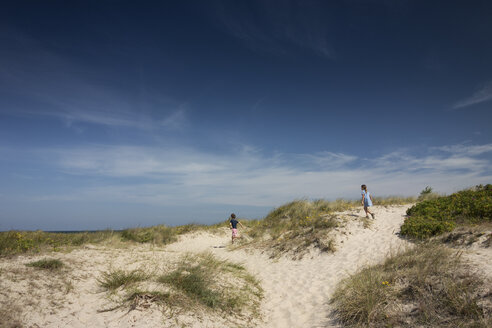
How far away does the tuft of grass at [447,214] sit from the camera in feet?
37.1

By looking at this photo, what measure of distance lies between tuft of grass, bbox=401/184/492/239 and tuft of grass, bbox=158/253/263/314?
7983 millimetres

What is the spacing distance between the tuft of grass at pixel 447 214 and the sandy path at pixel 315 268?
82 cm

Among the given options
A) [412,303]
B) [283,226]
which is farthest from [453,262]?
[283,226]

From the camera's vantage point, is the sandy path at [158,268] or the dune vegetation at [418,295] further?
the sandy path at [158,268]

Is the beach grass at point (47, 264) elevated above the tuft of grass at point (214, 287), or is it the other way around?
the beach grass at point (47, 264)

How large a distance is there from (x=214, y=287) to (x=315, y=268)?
5.07 m

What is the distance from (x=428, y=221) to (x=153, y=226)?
17.2 meters

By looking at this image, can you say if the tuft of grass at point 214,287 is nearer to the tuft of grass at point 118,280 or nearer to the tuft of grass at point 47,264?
the tuft of grass at point 118,280

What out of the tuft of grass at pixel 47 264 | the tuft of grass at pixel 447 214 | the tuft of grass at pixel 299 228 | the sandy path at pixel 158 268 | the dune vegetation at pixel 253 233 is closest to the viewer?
the sandy path at pixel 158 268

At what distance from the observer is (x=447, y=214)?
518 inches

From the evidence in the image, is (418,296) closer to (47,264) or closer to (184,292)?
(184,292)

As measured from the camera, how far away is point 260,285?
9.23 meters

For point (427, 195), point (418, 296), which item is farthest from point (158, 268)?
point (427, 195)

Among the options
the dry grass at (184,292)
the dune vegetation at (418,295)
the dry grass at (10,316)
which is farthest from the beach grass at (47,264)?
the dune vegetation at (418,295)
